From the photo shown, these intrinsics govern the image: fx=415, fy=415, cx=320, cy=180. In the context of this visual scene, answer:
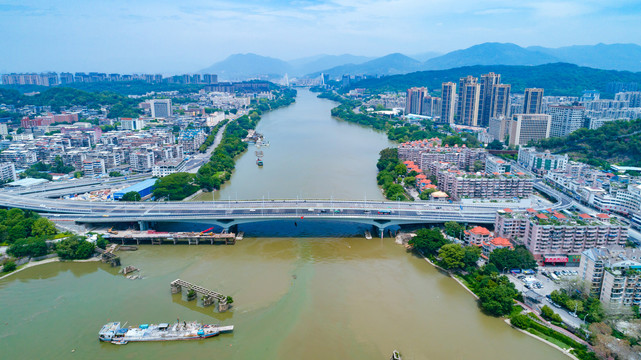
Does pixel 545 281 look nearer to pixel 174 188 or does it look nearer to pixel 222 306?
pixel 222 306

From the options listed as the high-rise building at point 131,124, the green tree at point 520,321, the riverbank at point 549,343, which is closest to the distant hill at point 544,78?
the high-rise building at point 131,124

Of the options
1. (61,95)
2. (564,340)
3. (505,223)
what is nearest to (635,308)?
(564,340)

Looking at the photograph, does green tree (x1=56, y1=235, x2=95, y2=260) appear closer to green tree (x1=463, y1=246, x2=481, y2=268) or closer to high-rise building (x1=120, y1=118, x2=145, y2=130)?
green tree (x1=463, y1=246, x2=481, y2=268)

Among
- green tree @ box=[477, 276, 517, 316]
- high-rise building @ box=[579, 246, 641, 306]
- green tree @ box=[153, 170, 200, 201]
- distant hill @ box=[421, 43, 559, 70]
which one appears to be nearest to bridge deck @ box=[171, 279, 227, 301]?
green tree @ box=[477, 276, 517, 316]

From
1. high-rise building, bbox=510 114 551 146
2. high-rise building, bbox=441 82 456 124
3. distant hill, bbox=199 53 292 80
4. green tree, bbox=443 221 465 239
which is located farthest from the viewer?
distant hill, bbox=199 53 292 80

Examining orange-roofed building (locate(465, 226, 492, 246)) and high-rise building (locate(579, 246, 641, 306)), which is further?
orange-roofed building (locate(465, 226, 492, 246))

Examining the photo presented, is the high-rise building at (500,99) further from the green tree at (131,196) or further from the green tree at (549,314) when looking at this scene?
the green tree at (131,196)
